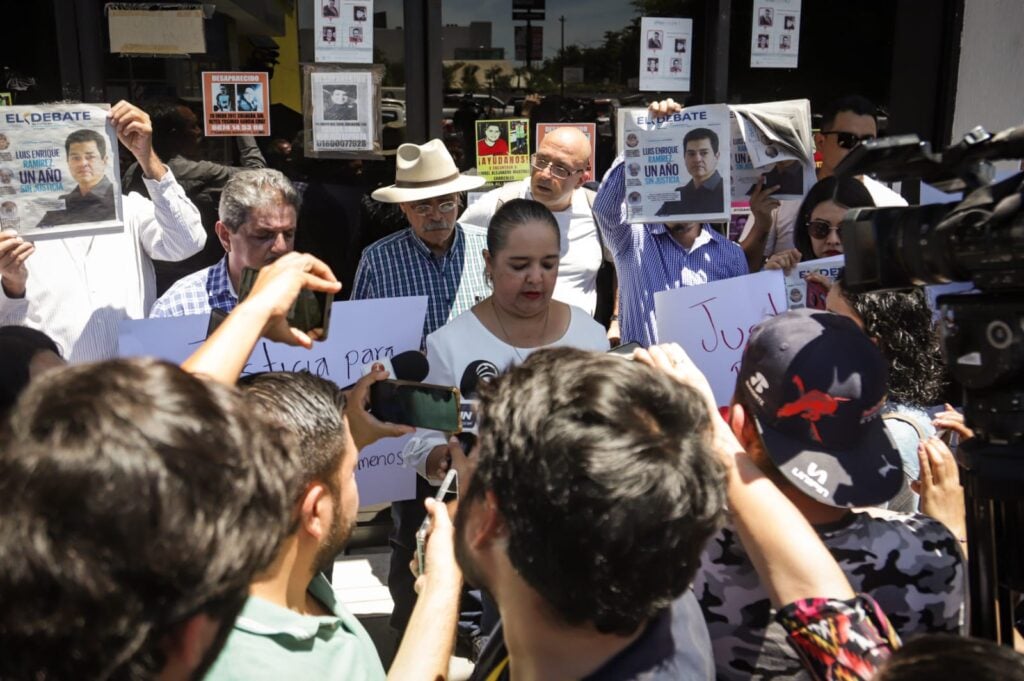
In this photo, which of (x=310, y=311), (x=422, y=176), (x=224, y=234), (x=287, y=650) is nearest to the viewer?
(x=287, y=650)

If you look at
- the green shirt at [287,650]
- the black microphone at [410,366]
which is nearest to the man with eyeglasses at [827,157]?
the black microphone at [410,366]

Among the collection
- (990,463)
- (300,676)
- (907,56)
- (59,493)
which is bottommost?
(300,676)

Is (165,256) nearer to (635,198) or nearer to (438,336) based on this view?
(438,336)

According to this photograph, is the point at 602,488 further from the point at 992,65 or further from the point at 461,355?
the point at 992,65

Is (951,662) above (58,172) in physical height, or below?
below

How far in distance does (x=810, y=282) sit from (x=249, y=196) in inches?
72.7

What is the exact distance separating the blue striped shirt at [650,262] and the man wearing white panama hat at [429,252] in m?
0.54

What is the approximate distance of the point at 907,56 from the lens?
475 centimetres

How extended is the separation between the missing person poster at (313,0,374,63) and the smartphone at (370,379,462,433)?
2381 mm

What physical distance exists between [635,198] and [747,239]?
2.63 ft

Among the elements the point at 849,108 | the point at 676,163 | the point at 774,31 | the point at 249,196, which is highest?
the point at 774,31

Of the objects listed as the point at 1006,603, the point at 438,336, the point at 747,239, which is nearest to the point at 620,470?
the point at 1006,603

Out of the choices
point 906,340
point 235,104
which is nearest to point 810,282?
point 906,340

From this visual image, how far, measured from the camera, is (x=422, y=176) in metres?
3.73
